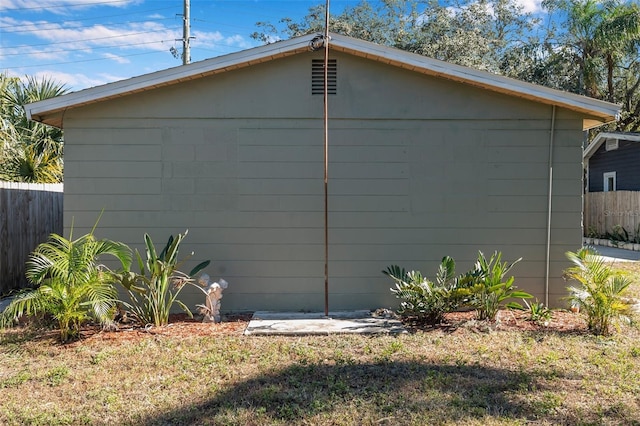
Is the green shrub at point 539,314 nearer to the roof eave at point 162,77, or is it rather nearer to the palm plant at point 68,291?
the roof eave at point 162,77

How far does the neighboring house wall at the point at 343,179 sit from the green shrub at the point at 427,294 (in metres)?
0.48

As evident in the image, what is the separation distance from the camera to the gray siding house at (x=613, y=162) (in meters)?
17.0

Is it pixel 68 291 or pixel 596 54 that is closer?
pixel 68 291

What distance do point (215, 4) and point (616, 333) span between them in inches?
777

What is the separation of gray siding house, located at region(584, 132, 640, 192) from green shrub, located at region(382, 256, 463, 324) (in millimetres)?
13826

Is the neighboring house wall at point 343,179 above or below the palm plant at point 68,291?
above

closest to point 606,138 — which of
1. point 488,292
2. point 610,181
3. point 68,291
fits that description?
point 610,181

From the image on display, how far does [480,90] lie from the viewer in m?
6.36

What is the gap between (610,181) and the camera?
1889 centimetres

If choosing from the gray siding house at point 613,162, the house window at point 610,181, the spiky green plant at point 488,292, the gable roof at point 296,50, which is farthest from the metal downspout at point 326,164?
the house window at point 610,181

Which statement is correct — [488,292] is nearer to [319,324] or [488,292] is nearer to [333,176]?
[319,324]

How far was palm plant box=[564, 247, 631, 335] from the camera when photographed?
5.25 m

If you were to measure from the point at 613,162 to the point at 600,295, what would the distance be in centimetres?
1545

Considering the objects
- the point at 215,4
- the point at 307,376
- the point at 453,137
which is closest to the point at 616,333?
the point at 453,137
